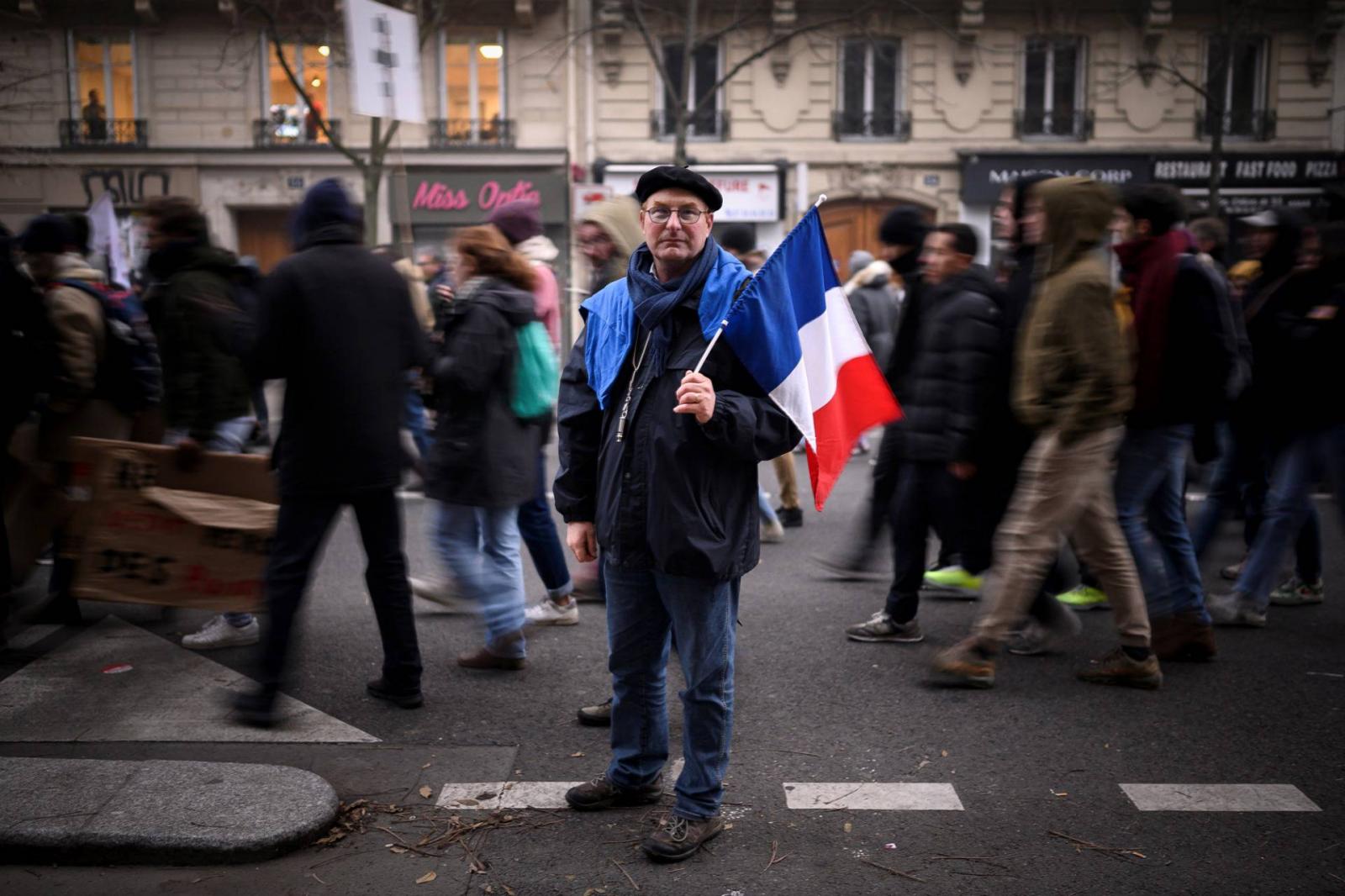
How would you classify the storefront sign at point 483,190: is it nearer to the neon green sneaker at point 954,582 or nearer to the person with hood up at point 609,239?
the person with hood up at point 609,239

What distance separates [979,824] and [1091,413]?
162 centimetres

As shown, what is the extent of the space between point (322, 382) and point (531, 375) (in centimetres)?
104

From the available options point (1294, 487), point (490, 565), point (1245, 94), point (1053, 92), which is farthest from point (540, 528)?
point (1245, 94)

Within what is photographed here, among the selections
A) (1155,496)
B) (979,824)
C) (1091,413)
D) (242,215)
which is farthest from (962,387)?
(242,215)

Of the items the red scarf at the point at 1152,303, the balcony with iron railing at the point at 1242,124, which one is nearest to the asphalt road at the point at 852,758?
the red scarf at the point at 1152,303

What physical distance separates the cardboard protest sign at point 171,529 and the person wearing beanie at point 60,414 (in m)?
0.40

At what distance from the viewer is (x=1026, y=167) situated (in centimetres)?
2119

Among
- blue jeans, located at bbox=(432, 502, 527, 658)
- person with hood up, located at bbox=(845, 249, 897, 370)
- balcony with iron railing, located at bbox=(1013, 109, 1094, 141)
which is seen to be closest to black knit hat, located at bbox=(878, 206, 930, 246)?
blue jeans, located at bbox=(432, 502, 527, 658)

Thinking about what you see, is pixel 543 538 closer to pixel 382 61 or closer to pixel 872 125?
pixel 382 61

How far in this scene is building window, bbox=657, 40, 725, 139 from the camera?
21.3 m

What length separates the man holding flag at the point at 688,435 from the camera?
3.15 metres

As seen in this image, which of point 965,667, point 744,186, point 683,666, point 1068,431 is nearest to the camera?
point 683,666

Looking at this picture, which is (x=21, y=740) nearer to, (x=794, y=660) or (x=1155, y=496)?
(x=794, y=660)

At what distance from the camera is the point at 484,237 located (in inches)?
189
